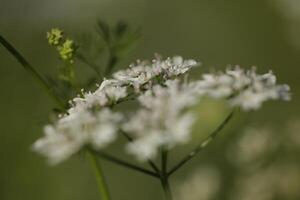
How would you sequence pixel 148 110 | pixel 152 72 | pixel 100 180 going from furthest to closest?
pixel 152 72
pixel 100 180
pixel 148 110

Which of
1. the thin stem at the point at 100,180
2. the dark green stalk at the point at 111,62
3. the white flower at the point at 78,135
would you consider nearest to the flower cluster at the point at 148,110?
the white flower at the point at 78,135

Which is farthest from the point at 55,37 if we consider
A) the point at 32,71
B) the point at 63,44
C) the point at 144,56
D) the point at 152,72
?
the point at 144,56

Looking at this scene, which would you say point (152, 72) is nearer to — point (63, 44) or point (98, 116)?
point (63, 44)

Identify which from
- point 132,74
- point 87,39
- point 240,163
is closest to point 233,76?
point 132,74

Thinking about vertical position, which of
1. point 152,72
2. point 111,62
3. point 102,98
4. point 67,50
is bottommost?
point 102,98

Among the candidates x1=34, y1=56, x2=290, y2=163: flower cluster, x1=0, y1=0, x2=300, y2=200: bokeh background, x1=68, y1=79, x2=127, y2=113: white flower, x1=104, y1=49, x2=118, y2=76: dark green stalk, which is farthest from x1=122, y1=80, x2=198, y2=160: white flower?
x1=104, y1=49, x2=118, y2=76: dark green stalk

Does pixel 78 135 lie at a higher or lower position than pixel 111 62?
lower

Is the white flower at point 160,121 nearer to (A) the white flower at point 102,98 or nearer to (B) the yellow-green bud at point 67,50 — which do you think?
(A) the white flower at point 102,98

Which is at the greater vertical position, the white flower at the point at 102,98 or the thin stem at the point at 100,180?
the white flower at the point at 102,98
